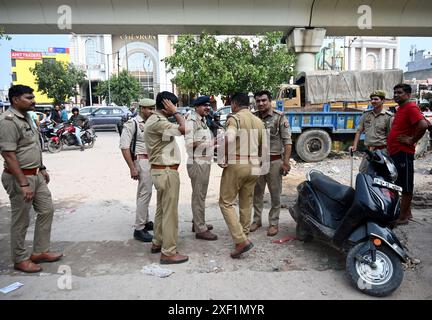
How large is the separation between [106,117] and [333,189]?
1746 centimetres

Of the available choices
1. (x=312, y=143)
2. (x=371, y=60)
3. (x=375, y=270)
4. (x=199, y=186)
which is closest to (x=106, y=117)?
(x=312, y=143)

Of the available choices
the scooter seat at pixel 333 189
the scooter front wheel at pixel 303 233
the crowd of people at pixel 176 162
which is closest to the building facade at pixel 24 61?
the crowd of people at pixel 176 162

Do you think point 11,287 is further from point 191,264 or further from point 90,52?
point 90,52

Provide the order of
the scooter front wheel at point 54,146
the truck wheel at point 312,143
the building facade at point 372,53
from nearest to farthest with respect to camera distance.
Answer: the truck wheel at point 312,143, the scooter front wheel at point 54,146, the building facade at point 372,53

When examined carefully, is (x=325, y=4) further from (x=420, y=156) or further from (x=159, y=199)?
(x=159, y=199)

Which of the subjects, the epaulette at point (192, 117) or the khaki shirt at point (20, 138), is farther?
the epaulette at point (192, 117)

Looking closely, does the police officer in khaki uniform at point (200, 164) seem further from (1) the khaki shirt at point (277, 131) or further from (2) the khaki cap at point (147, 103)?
(1) the khaki shirt at point (277, 131)

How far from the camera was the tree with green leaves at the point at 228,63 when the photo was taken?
15.6 meters

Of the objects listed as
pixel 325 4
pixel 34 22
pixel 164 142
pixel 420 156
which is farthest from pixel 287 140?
pixel 34 22

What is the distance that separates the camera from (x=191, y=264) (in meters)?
3.56

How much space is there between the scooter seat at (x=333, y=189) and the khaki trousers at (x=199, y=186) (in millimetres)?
1185

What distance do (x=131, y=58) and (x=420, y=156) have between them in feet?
154

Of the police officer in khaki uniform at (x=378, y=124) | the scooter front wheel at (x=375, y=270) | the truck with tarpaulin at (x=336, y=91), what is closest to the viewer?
the scooter front wheel at (x=375, y=270)

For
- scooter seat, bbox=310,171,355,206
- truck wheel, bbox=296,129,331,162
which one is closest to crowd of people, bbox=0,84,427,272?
scooter seat, bbox=310,171,355,206
